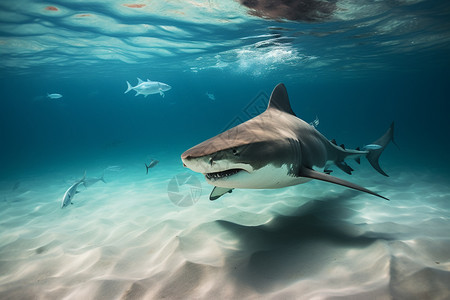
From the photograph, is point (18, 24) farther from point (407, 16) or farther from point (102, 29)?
A: point (407, 16)

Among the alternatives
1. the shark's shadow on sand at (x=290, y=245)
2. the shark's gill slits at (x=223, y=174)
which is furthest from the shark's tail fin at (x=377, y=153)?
the shark's gill slits at (x=223, y=174)

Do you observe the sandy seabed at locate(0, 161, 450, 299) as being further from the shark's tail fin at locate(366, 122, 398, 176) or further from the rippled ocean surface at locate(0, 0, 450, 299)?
the shark's tail fin at locate(366, 122, 398, 176)

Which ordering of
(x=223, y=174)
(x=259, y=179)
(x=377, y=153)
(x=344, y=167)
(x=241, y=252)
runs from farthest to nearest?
1. (x=377, y=153)
2. (x=344, y=167)
3. (x=241, y=252)
4. (x=259, y=179)
5. (x=223, y=174)

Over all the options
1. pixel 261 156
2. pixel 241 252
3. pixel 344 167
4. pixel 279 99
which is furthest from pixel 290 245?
pixel 344 167

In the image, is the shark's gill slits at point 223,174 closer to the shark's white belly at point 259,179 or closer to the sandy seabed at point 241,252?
the shark's white belly at point 259,179

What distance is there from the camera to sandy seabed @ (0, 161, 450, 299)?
82.6 inches

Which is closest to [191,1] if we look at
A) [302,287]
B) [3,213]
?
[3,213]

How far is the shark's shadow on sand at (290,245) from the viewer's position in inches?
90.9

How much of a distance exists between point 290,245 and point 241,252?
2.09 feet

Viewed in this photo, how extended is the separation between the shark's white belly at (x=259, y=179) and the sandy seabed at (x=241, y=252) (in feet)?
2.64

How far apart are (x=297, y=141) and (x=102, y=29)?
46.2 feet

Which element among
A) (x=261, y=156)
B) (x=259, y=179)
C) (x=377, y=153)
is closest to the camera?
(x=261, y=156)

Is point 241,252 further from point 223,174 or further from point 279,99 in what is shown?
point 279,99

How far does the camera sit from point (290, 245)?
2.91 m
